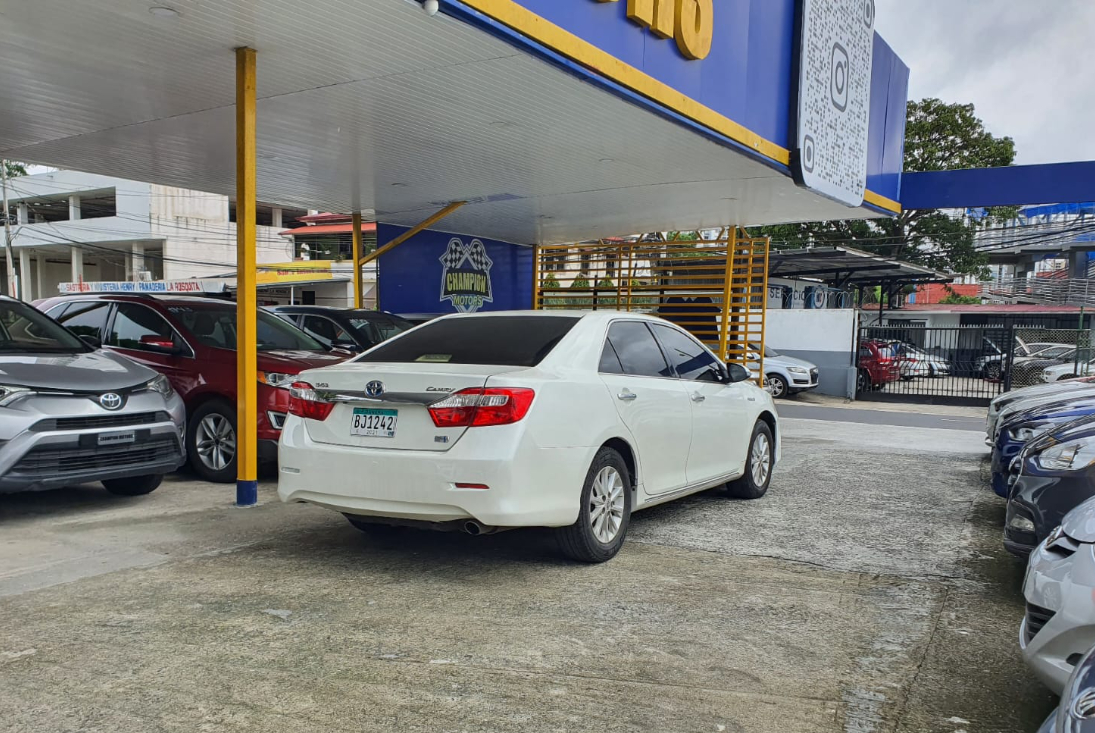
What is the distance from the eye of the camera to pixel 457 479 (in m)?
4.38

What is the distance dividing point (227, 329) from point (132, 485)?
6.17ft

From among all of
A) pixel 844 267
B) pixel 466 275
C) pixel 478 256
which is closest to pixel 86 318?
pixel 466 275

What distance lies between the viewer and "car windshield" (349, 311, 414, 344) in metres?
10.2

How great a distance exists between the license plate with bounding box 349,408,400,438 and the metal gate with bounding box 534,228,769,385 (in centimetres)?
1081

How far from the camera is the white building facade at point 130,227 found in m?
44.6

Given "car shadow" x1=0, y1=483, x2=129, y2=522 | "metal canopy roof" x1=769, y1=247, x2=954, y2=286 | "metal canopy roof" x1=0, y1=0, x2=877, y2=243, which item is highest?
"metal canopy roof" x1=0, y1=0, x2=877, y2=243

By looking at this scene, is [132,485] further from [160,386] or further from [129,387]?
[129,387]

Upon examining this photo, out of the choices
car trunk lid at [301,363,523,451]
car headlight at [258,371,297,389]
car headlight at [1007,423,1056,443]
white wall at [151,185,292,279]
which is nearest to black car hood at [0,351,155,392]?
car headlight at [258,371,297,389]

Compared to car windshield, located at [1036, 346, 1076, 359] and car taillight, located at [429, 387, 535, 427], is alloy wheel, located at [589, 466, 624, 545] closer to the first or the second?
car taillight, located at [429, 387, 535, 427]

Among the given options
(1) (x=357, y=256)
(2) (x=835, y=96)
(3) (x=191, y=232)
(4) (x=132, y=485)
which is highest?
(3) (x=191, y=232)

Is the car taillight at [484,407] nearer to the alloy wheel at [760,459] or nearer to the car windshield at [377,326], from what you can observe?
the alloy wheel at [760,459]

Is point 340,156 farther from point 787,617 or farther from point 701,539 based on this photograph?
point 787,617

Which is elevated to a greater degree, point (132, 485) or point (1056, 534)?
point (1056, 534)

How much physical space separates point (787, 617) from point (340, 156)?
7226 mm
